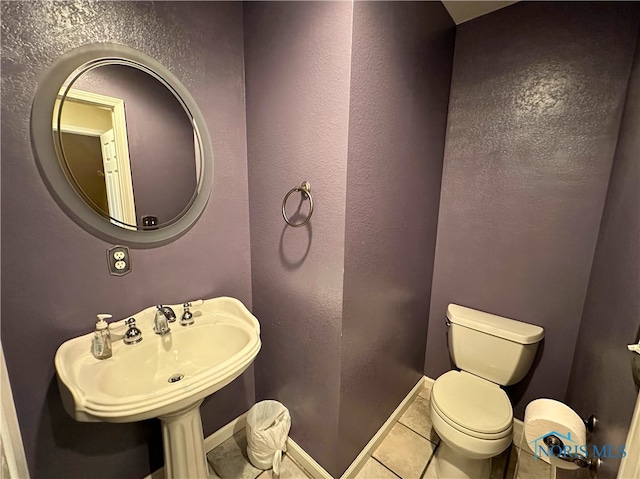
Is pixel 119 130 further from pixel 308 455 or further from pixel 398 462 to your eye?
pixel 398 462

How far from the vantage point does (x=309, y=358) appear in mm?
1261

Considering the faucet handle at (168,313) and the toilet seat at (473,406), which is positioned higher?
the faucet handle at (168,313)

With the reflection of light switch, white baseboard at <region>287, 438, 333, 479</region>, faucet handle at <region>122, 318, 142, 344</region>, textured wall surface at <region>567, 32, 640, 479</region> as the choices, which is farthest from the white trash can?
textured wall surface at <region>567, 32, 640, 479</region>

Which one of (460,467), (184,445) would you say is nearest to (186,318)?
(184,445)

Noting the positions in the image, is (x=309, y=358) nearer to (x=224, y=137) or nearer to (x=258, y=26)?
(x=224, y=137)

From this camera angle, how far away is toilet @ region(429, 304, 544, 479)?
1135 mm

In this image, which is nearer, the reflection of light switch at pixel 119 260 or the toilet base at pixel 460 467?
the reflection of light switch at pixel 119 260

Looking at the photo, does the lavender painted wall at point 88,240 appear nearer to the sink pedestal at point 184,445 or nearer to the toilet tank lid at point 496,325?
the sink pedestal at point 184,445

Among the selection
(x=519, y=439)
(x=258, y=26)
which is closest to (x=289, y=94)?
(x=258, y=26)

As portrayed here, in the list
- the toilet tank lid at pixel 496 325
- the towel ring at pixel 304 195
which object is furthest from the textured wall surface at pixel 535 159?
the towel ring at pixel 304 195

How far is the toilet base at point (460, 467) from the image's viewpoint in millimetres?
1253

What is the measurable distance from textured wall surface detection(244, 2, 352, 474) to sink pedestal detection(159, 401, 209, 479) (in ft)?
1.54

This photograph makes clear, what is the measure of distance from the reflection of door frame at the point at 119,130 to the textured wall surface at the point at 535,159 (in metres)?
1.65

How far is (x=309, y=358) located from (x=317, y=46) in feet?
4.29
